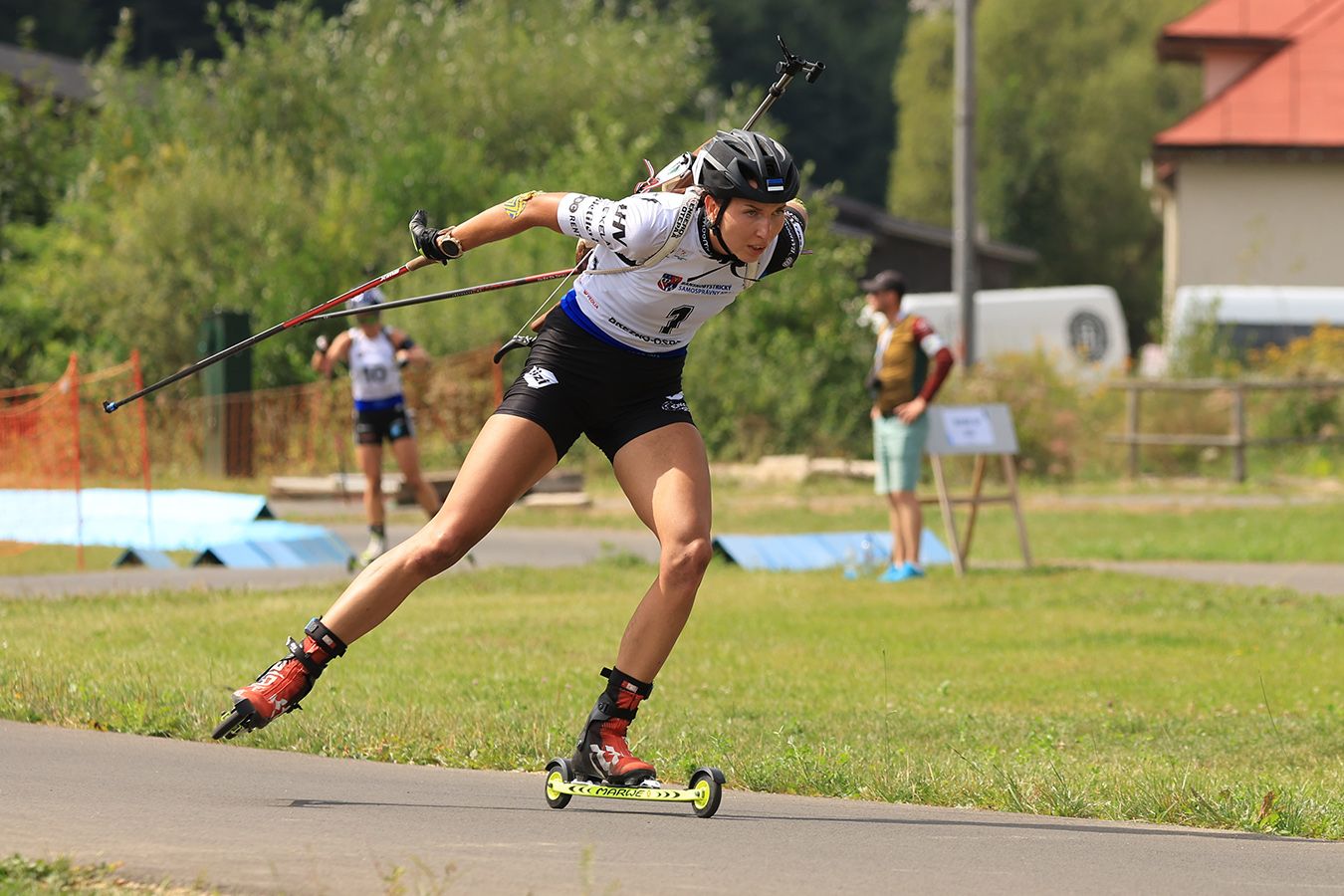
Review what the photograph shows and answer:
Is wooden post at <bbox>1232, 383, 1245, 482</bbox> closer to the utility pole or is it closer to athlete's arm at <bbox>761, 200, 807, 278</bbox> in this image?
the utility pole

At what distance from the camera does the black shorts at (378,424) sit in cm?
1490

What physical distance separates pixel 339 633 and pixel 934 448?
9.10 m

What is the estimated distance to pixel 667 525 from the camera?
6.20 m

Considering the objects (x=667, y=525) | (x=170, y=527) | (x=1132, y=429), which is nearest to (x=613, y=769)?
(x=667, y=525)

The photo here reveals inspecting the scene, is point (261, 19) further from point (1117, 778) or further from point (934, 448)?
point (1117, 778)

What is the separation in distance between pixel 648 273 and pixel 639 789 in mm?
1610

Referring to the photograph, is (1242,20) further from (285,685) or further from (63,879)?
(63,879)

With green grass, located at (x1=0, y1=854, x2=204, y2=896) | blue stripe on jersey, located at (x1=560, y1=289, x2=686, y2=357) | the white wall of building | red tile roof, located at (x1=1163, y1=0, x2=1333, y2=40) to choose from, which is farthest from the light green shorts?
red tile roof, located at (x1=1163, y1=0, x2=1333, y2=40)

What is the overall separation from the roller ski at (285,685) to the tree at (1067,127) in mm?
55680

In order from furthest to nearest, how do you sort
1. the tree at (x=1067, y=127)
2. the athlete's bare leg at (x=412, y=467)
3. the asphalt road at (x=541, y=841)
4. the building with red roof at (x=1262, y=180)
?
the tree at (x=1067, y=127) < the building with red roof at (x=1262, y=180) < the athlete's bare leg at (x=412, y=467) < the asphalt road at (x=541, y=841)

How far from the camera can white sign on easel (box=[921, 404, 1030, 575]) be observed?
48.9ft

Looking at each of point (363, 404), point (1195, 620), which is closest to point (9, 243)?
point (363, 404)

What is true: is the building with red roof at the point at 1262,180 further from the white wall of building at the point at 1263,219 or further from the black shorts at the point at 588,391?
the black shorts at the point at 588,391

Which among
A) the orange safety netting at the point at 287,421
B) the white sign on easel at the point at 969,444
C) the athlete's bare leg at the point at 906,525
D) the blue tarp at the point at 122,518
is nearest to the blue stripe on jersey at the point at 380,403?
the blue tarp at the point at 122,518
